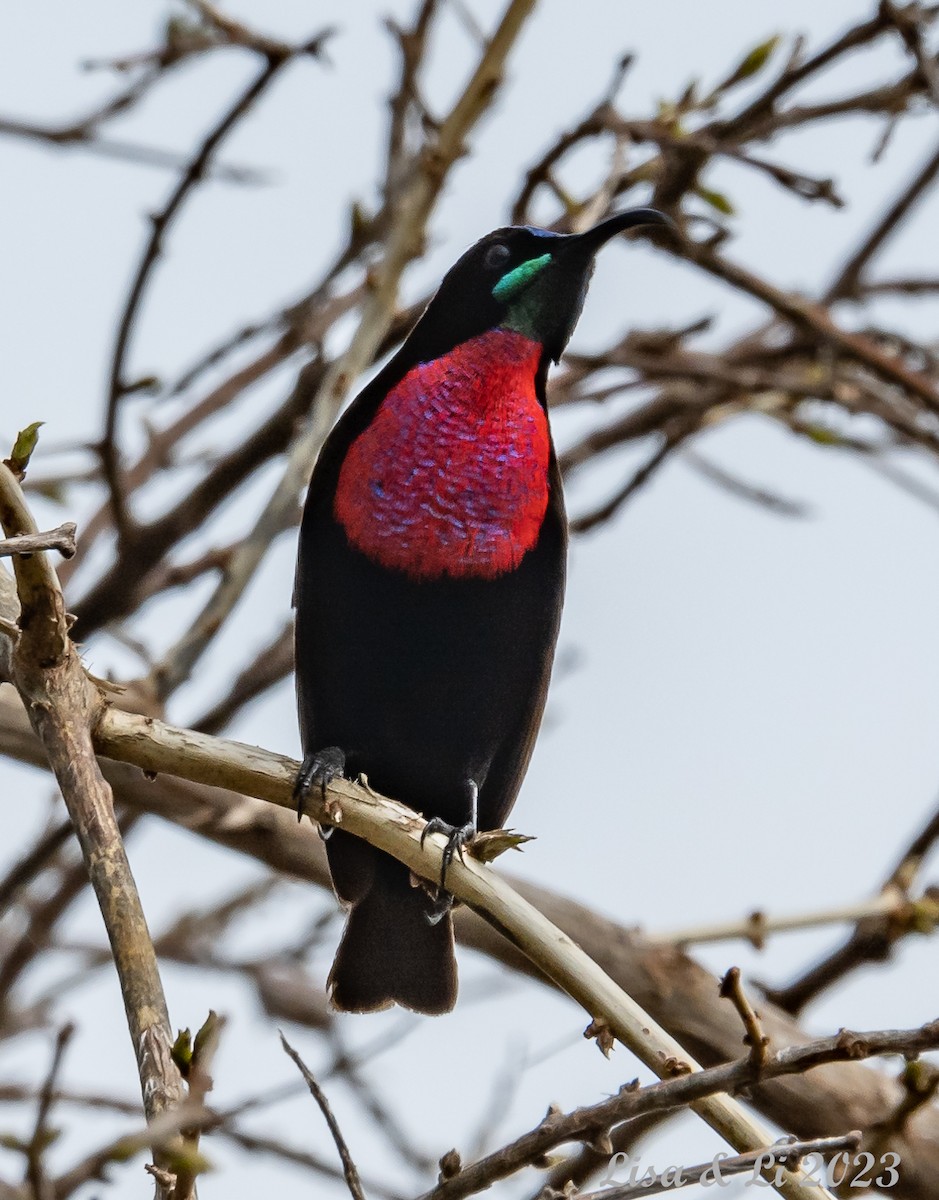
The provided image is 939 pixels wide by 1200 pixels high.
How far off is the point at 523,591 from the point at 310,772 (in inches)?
28.0

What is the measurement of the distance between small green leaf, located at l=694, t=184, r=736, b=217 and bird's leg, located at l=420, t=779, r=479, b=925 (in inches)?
66.3

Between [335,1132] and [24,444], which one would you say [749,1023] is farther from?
[24,444]

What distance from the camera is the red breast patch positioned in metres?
3.34

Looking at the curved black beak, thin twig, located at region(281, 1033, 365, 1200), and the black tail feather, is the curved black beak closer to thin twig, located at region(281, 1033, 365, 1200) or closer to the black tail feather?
the black tail feather

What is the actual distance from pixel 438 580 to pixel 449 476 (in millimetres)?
237

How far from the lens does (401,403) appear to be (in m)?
3.41

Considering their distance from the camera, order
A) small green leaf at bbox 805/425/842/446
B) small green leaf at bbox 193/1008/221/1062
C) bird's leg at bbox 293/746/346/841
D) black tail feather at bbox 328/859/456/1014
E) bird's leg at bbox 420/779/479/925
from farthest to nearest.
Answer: small green leaf at bbox 805/425/842/446 < black tail feather at bbox 328/859/456/1014 < bird's leg at bbox 293/746/346/841 < bird's leg at bbox 420/779/479/925 < small green leaf at bbox 193/1008/221/1062

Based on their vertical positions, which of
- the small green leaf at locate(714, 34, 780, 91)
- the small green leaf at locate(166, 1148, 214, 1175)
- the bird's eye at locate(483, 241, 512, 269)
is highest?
the small green leaf at locate(714, 34, 780, 91)

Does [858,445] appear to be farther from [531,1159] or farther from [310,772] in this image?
[531,1159]

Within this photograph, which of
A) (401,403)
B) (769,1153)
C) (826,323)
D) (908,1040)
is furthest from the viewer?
(826,323)

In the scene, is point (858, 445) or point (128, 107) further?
point (858, 445)

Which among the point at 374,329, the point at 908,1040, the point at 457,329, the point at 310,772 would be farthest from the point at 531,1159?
the point at 374,329

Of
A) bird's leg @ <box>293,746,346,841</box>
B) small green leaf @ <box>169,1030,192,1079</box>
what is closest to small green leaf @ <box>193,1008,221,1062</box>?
small green leaf @ <box>169,1030,192,1079</box>

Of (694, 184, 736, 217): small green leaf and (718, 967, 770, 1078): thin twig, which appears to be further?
(694, 184, 736, 217): small green leaf
